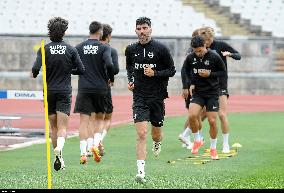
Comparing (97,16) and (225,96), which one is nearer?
(225,96)

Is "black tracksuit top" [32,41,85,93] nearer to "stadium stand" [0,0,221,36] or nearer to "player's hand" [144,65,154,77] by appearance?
"player's hand" [144,65,154,77]

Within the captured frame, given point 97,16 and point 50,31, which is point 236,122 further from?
point 97,16

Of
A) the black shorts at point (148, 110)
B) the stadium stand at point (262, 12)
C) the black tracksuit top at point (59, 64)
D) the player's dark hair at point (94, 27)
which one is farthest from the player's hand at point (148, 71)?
the stadium stand at point (262, 12)

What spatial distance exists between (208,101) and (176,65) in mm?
19712

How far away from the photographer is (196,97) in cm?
1583

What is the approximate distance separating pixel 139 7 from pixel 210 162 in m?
26.8

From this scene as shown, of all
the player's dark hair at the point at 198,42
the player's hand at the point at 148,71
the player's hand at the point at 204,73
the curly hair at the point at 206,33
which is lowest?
the player's hand at the point at 204,73

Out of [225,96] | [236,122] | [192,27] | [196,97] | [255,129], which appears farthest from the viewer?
[192,27]

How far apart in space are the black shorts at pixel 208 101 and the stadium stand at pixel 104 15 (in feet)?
77.3

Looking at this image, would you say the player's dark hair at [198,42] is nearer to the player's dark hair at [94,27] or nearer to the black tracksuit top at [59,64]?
the player's dark hair at [94,27]

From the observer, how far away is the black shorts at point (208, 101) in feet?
51.4

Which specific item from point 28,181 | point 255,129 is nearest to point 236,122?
point 255,129

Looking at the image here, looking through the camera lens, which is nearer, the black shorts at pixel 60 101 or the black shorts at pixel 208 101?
the black shorts at pixel 60 101

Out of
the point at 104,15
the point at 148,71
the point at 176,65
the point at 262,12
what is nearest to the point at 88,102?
the point at 148,71
